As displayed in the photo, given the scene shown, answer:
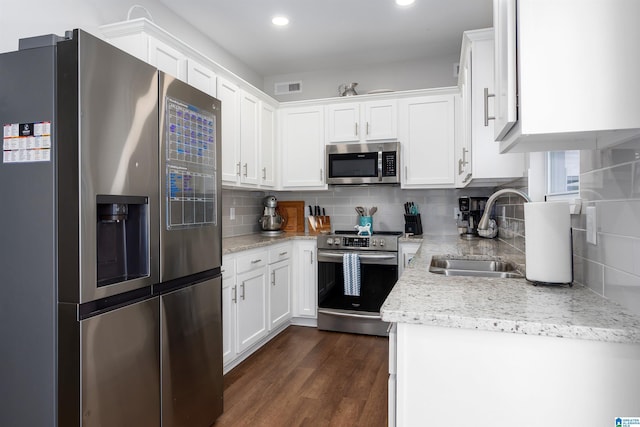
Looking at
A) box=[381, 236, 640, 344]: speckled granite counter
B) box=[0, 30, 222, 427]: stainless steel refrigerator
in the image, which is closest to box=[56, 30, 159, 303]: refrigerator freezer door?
box=[0, 30, 222, 427]: stainless steel refrigerator

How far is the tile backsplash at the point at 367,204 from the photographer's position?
12.5ft

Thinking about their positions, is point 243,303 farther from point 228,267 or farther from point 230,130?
point 230,130

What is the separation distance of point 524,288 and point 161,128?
1.54 m

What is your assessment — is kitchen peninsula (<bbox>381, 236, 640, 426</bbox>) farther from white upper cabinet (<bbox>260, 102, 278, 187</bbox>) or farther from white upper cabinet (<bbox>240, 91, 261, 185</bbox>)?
white upper cabinet (<bbox>260, 102, 278, 187</bbox>)

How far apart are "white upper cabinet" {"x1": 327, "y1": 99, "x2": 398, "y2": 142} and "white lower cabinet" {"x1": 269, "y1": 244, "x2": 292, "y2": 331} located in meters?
1.25

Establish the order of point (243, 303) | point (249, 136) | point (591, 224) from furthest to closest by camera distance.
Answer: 1. point (249, 136)
2. point (243, 303)
3. point (591, 224)

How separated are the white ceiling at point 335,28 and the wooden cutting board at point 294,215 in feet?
4.90

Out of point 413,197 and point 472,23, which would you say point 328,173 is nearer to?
point 413,197

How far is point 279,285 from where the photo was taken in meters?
3.44

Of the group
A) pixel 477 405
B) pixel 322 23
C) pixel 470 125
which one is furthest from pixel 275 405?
pixel 322 23

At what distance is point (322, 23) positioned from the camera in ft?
10.1

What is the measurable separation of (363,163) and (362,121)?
0.43m

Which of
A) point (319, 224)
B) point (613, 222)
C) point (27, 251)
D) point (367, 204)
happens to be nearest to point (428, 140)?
point (367, 204)

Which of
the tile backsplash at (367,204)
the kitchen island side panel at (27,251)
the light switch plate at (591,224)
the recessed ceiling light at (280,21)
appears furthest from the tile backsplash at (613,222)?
the tile backsplash at (367,204)
